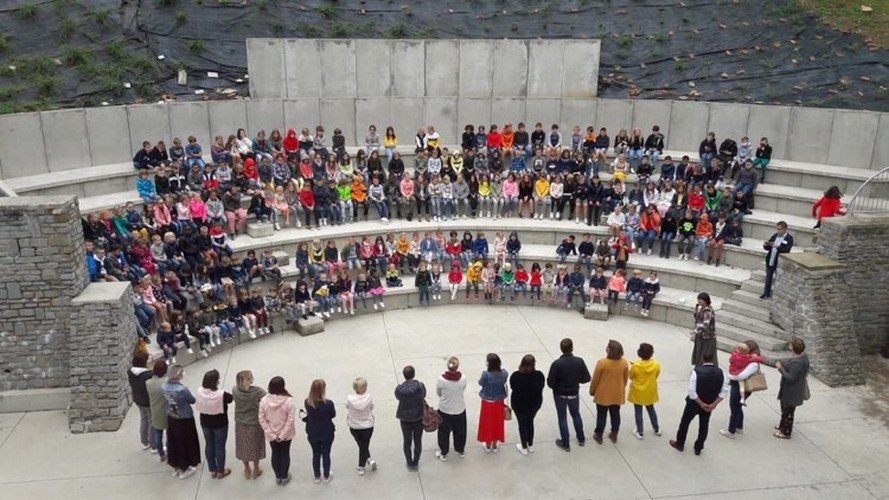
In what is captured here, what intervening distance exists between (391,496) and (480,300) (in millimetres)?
6447

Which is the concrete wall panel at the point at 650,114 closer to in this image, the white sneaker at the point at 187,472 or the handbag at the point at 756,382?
the handbag at the point at 756,382

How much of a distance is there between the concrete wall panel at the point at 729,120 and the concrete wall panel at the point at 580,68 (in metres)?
3.16

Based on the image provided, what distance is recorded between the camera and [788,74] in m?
19.1

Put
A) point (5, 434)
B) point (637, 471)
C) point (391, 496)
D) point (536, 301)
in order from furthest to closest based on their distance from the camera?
point (536, 301)
point (5, 434)
point (637, 471)
point (391, 496)

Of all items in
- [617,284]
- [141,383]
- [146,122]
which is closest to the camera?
[141,383]

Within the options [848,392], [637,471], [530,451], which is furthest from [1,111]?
[848,392]

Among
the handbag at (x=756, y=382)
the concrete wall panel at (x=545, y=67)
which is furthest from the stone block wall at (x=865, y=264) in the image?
the concrete wall panel at (x=545, y=67)

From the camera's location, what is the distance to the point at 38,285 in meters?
9.40

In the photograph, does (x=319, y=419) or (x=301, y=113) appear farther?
(x=301, y=113)

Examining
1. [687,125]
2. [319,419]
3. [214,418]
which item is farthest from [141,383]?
[687,125]

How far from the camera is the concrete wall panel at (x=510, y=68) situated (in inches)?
727

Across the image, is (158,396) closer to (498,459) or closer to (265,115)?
(498,459)

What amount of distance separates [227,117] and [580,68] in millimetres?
9245

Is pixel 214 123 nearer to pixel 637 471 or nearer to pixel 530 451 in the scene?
pixel 530 451
